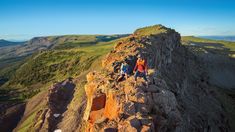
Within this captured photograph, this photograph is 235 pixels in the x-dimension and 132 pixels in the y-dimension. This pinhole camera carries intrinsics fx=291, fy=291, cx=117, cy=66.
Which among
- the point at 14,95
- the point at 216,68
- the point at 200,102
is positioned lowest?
the point at 14,95

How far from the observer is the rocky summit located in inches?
902

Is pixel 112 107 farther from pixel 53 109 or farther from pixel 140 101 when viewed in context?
pixel 53 109

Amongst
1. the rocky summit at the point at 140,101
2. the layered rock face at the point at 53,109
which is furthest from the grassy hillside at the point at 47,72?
the rocky summit at the point at 140,101

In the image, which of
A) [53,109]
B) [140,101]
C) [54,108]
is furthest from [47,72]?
[140,101]

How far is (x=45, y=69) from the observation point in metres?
151

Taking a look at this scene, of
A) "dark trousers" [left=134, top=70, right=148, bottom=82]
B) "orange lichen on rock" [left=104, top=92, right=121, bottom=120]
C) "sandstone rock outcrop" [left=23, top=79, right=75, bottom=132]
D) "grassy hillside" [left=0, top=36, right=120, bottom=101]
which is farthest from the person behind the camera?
"grassy hillside" [left=0, top=36, right=120, bottom=101]

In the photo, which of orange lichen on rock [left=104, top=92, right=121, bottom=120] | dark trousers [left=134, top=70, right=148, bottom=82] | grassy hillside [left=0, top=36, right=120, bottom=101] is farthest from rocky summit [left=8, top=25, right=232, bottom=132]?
grassy hillside [left=0, top=36, right=120, bottom=101]

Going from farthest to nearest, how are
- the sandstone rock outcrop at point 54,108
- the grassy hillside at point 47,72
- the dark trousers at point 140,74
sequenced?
the grassy hillside at point 47,72
the sandstone rock outcrop at point 54,108
the dark trousers at point 140,74

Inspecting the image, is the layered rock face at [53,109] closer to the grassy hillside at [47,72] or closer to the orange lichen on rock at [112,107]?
the grassy hillside at [47,72]

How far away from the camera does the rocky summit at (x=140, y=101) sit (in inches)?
902

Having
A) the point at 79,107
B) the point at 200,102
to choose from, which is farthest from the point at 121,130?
the point at 79,107

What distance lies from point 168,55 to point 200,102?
12290mm

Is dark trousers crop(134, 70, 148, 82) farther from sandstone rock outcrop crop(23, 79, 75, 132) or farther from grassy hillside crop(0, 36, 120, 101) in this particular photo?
grassy hillside crop(0, 36, 120, 101)

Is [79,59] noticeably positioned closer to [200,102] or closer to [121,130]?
[200,102]
